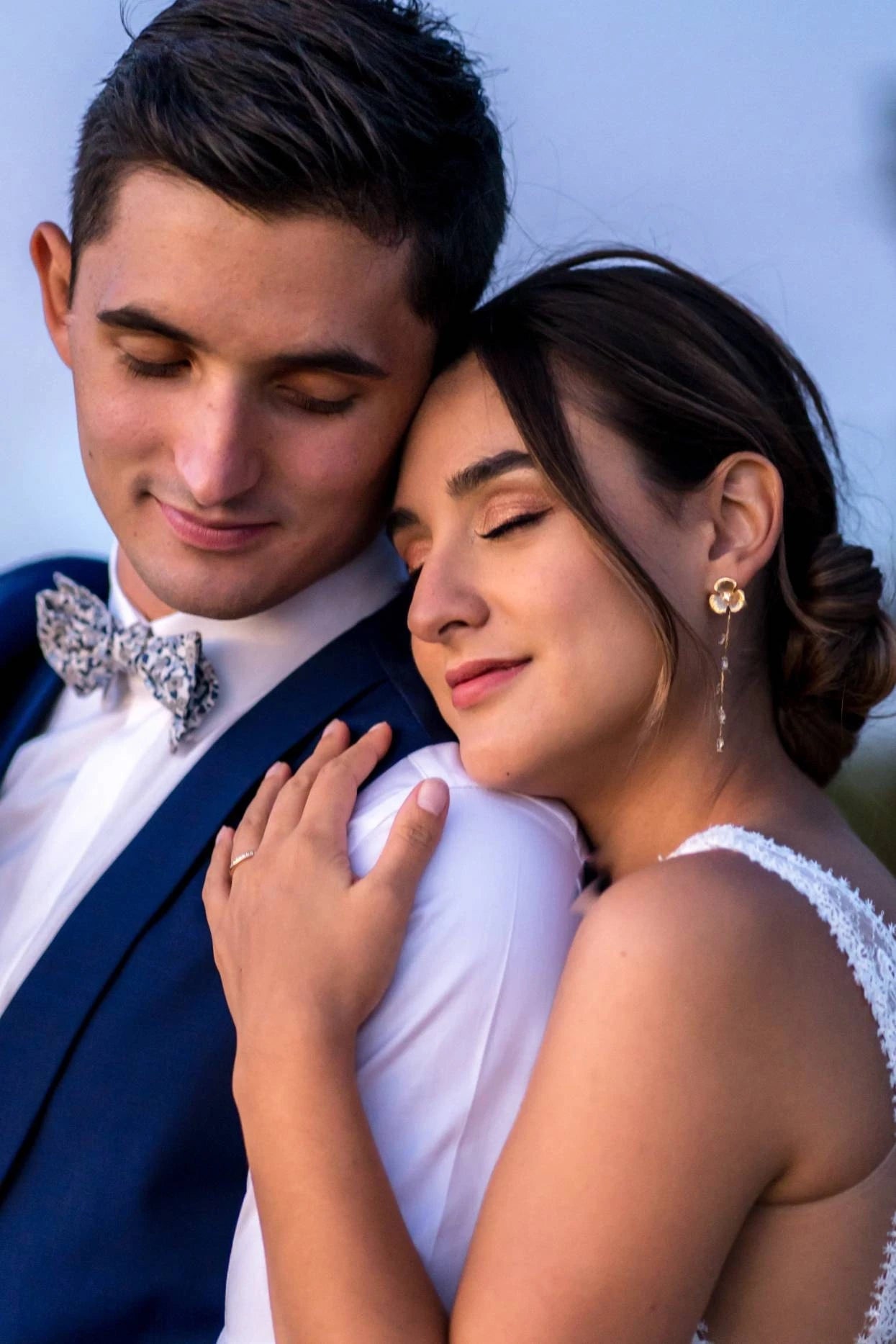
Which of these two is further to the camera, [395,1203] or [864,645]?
[864,645]

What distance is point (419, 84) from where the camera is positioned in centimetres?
191

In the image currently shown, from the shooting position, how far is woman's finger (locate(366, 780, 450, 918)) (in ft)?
5.18

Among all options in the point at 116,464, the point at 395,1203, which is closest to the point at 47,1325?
the point at 395,1203

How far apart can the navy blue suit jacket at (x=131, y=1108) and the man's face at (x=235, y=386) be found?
0.93 ft

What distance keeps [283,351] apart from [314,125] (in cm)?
29

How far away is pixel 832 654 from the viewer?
6.23ft

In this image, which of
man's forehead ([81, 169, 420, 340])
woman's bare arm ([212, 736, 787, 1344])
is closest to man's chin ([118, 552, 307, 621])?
man's forehead ([81, 169, 420, 340])

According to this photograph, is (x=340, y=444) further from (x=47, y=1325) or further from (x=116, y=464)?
(x=47, y=1325)

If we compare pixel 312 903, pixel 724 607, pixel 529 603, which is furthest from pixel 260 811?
pixel 724 607

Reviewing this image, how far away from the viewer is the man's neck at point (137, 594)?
222 cm

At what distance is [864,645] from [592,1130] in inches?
34.8

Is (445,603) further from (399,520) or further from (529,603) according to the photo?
(399,520)

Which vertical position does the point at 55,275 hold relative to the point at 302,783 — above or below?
above

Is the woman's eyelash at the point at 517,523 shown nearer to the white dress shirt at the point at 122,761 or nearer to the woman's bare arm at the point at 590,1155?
the white dress shirt at the point at 122,761
